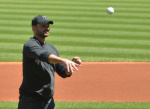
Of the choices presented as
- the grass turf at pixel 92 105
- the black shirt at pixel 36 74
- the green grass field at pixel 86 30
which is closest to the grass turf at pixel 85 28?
the green grass field at pixel 86 30

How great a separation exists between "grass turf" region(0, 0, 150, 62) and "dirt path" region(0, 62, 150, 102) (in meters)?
0.86

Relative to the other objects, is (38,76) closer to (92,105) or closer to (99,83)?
(92,105)

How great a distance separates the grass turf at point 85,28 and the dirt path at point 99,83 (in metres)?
0.86

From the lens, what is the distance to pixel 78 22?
16828mm

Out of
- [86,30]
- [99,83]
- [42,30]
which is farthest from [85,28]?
[42,30]

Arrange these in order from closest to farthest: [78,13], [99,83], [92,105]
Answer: [92,105]
[99,83]
[78,13]

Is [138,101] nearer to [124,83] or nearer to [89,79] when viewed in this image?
[124,83]

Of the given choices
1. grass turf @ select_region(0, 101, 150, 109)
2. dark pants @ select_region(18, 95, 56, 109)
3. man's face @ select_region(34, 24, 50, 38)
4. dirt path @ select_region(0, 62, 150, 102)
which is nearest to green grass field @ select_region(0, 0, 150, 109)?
grass turf @ select_region(0, 101, 150, 109)

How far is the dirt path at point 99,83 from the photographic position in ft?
27.5

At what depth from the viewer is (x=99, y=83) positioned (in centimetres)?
940

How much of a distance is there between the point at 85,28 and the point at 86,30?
37cm

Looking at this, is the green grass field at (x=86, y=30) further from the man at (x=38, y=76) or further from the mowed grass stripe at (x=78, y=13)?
the man at (x=38, y=76)

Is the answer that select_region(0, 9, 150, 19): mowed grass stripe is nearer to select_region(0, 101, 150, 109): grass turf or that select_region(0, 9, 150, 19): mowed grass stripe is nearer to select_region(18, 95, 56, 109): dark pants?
select_region(0, 101, 150, 109): grass turf

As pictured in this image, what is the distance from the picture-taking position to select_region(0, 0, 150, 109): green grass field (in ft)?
38.9
